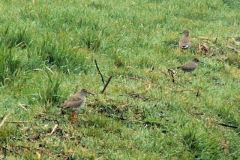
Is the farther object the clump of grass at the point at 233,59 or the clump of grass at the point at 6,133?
the clump of grass at the point at 233,59

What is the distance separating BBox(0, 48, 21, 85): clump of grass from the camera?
28.0 feet

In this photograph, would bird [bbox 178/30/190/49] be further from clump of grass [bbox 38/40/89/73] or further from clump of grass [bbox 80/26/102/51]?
clump of grass [bbox 38/40/89/73]

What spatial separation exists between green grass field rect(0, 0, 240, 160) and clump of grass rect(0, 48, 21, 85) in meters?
0.02


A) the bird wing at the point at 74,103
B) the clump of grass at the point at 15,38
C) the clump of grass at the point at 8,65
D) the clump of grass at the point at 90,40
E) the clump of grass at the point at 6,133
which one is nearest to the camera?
the clump of grass at the point at 6,133

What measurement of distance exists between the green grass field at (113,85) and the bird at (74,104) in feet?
0.39

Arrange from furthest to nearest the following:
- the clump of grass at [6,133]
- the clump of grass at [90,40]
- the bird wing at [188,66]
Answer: the clump of grass at [90,40] → the bird wing at [188,66] → the clump of grass at [6,133]

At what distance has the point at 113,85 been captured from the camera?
367 inches

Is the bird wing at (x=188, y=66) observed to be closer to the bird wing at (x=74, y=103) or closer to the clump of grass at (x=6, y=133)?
the bird wing at (x=74, y=103)

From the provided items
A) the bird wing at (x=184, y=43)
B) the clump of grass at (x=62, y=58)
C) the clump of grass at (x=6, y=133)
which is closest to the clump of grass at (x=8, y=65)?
the clump of grass at (x=62, y=58)

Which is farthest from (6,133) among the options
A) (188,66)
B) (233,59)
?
(233,59)

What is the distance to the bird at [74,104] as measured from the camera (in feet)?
24.9

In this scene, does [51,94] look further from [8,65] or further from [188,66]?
[188,66]

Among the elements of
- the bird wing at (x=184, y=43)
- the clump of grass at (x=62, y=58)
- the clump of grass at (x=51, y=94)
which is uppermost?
the clump of grass at (x=51, y=94)

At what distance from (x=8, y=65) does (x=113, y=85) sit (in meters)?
1.84
